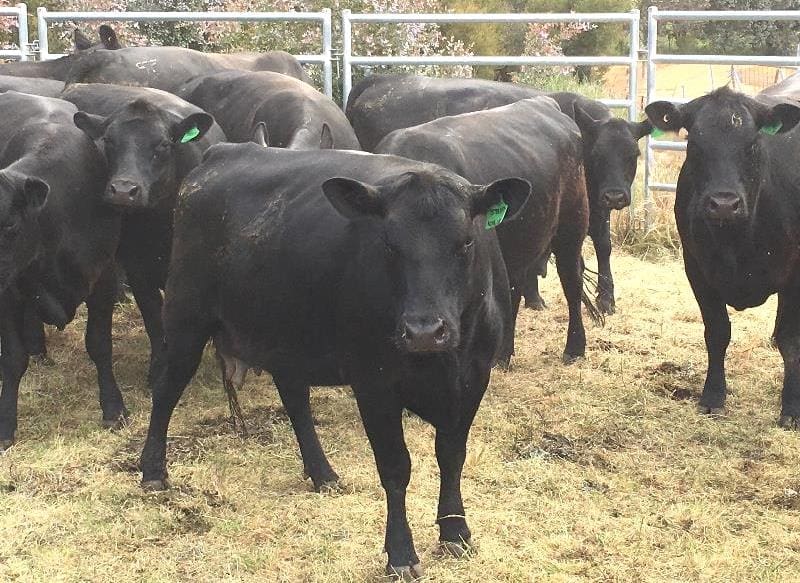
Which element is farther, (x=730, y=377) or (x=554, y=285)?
(x=554, y=285)

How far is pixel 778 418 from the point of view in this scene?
596 centimetres

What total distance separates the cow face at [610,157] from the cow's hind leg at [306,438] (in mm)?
4017

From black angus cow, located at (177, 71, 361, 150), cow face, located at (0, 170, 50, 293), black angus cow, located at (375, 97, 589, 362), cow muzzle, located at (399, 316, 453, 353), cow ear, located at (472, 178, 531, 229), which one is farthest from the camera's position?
black angus cow, located at (177, 71, 361, 150)

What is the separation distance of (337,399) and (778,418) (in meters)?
2.44

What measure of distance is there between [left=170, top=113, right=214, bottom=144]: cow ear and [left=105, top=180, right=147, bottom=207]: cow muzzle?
1.67ft

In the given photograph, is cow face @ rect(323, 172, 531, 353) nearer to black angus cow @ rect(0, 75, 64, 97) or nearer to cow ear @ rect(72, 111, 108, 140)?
cow ear @ rect(72, 111, 108, 140)

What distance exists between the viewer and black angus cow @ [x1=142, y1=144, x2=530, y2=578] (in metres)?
3.68

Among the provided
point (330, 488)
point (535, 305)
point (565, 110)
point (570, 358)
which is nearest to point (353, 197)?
point (330, 488)

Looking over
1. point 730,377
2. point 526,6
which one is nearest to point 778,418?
point 730,377

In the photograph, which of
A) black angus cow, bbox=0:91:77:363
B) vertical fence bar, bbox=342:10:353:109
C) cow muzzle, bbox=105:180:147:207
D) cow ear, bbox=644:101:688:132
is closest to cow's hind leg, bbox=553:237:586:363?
cow ear, bbox=644:101:688:132

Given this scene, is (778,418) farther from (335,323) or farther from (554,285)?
(554,285)

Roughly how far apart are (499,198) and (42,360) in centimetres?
431

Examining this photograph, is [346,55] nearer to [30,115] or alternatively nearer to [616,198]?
[616,198]

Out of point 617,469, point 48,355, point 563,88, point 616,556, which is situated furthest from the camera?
point 563,88
